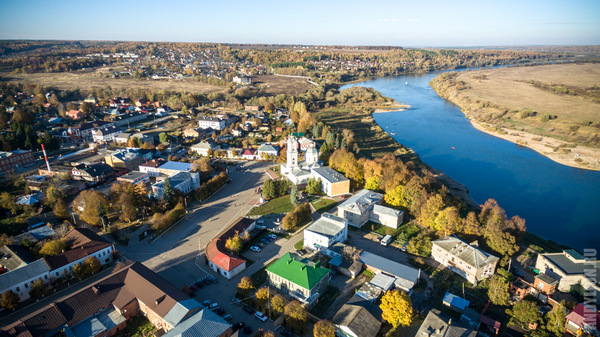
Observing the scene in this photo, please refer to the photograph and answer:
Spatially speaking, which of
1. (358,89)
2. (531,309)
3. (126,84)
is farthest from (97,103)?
(531,309)

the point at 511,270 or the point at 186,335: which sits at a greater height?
the point at 186,335

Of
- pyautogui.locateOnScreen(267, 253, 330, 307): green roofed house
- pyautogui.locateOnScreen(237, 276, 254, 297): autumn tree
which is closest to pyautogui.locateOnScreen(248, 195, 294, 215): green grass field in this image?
pyautogui.locateOnScreen(267, 253, 330, 307): green roofed house

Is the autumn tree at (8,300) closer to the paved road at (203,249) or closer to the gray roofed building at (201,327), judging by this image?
the paved road at (203,249)

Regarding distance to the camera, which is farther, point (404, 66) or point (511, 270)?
point (404, 66)

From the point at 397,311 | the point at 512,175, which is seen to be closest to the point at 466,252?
the point at 397,311

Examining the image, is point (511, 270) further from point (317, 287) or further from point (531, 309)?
point (317, 287)

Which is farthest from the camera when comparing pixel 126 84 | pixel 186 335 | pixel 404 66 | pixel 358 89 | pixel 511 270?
pixel 404 66

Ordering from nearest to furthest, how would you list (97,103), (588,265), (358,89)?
1. (588,265)
2. (97,103)
3. (358,89)
